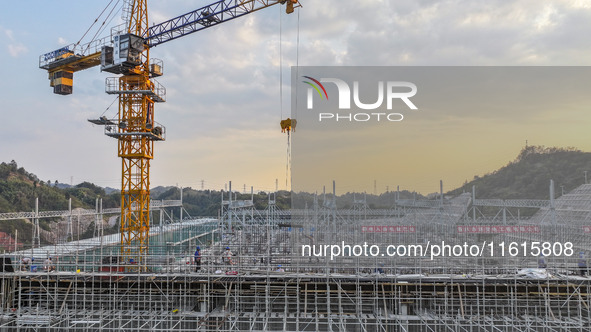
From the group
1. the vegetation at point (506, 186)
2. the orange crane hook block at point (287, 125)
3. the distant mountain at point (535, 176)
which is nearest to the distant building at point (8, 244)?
the vegetation at point (506, 186)

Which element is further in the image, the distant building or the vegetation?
the vegetation

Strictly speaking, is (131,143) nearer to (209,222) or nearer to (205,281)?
(205,281)

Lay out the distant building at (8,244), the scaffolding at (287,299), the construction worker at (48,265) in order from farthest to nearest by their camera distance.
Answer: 1. the distant building at (8,244)
2. the construction worker at (48,265)
3. the scaffolding at (287,299)

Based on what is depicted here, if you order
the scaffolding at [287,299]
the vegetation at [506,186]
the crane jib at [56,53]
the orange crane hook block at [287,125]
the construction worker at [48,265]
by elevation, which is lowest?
the scaffolding at [287,299]

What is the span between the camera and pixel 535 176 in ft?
132

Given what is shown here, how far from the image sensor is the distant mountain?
38.0m

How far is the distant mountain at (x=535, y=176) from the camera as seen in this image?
125 feet

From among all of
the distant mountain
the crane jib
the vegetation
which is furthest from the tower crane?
the distant mountain

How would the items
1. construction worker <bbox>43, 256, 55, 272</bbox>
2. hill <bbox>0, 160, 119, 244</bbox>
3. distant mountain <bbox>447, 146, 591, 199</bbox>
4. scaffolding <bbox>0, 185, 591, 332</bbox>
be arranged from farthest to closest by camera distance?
1. distant mountain <bbox>447, 146, 591, 199</bbox>
2. hill <bbox>0, 160, 119, 244</bbox>
3. construction worker <bbox>43, 256, 55, 272</bbox>
4. scaffolding <bbox>0, 185, 591, 332</bbox>

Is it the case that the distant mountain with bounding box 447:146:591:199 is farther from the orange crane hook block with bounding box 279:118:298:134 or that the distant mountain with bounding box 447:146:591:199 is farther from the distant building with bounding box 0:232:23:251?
the distant building with bounding box 0:232:23:251

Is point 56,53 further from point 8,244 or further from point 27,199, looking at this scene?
point 27,199

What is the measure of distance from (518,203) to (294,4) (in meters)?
16.3

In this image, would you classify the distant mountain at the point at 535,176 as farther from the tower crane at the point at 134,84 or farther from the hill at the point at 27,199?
the hill at the point at 27,199

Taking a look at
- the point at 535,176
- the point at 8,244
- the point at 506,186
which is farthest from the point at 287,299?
the point at 535,176
